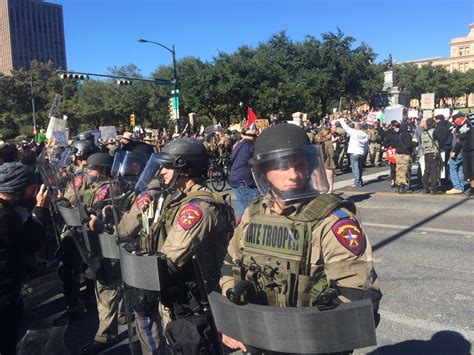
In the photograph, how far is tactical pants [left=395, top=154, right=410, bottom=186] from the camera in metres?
11.2

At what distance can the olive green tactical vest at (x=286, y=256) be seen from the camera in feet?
6.65

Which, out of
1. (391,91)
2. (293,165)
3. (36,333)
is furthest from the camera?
(391,91)

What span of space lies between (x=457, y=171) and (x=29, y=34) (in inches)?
5509

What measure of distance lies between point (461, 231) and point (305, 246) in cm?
622

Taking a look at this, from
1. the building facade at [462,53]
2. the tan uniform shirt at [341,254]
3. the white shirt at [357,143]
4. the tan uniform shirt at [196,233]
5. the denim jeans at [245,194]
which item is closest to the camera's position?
the tan uniform shirt at [341,254]

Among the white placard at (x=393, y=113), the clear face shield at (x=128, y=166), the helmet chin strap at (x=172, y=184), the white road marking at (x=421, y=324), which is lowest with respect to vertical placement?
the white road marking at (x=421, y=324)

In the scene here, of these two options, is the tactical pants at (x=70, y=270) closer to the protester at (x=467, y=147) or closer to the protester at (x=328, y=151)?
the protester at (x=328, y=151)

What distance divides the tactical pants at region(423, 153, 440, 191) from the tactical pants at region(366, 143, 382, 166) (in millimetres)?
6798

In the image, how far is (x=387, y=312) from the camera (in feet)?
14.8

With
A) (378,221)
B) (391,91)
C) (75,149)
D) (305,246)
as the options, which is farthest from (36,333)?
(391,91)

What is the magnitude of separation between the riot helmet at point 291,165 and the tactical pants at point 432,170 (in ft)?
31.2

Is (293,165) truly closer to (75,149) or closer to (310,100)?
(75,149)

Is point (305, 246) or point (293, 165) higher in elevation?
point (293, 165)

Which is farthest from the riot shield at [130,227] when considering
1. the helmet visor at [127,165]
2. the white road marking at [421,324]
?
the white road marking at [421,324]
